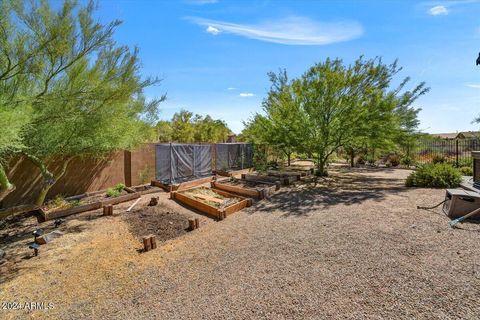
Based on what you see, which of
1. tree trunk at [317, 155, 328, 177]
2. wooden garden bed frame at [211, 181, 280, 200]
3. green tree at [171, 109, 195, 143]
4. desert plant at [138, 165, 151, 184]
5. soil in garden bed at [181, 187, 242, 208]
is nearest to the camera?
soil in garden bed at [181, 187, 242, 208]

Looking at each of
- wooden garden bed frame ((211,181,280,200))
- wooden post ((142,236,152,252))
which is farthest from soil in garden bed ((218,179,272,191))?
wooden post ((142,236,152,252))

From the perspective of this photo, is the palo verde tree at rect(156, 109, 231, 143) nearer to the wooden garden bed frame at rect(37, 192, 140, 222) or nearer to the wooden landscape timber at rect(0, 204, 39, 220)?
the wooden garden bed frame at rect(37, 192, 140, 222)

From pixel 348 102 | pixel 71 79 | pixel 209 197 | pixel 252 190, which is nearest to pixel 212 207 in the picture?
pixel 209 197

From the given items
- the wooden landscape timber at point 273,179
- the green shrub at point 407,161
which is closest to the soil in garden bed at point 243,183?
the wooden landscape timber at point 273,179

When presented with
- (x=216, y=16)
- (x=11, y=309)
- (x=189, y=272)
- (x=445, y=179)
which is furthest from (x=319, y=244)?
(x=216, y=16)

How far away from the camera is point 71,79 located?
4.56 metres

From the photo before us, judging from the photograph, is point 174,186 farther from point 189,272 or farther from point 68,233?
point 189,272

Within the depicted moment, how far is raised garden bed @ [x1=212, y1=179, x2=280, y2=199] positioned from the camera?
24.6 feet

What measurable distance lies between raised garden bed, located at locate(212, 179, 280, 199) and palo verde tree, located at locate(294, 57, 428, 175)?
2.48 m

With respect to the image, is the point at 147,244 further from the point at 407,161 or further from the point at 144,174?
the point at 407,161

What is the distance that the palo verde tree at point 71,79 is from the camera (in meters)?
3.89

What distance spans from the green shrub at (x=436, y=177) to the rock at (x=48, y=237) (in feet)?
31.6

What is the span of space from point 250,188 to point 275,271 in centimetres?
505

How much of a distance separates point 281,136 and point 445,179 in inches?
208
